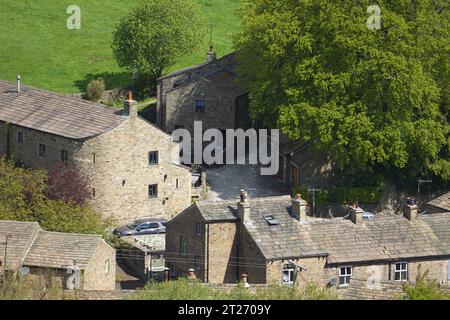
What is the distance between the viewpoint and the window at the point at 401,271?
87438 millimetres

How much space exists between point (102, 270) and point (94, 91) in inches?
1542

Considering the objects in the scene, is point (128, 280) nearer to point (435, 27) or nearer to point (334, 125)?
point (334, 125)

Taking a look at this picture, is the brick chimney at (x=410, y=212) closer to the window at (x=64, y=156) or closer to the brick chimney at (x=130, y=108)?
the brick chimney at (x=130, y=108)

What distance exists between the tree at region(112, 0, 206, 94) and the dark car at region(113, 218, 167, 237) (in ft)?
87.8

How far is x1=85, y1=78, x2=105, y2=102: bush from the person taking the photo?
12231 cm

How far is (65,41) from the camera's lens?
138250mm

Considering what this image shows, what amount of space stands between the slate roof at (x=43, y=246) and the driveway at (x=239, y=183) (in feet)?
66.6

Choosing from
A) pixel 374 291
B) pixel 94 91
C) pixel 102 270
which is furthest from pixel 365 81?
pixel 94 91

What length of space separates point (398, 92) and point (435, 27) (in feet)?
18.9

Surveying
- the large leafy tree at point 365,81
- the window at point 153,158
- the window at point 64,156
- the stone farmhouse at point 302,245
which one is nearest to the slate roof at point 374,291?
the stone farmhouse at point 302,245

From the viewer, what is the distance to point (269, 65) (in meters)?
105

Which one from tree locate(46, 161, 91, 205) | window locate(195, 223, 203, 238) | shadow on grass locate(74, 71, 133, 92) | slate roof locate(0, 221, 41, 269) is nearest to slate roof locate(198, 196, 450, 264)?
window locate(195, 223, 203, 238)

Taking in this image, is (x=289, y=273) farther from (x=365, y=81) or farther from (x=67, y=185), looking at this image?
(x=365, y=81)
